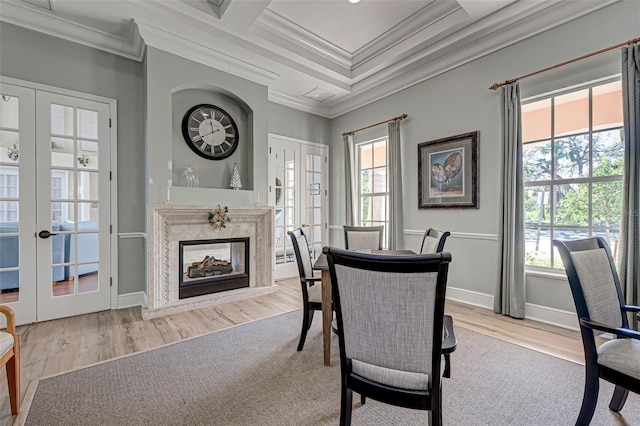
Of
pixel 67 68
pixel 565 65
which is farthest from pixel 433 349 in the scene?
pixel 67 68

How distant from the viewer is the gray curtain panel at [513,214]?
308cm

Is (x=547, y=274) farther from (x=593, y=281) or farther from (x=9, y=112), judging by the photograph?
(x=9, y=112)

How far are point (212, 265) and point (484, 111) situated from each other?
3.98 metres

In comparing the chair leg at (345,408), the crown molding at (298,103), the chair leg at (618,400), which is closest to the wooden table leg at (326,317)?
the chair leg at (345,408)

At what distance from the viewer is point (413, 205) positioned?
4.21 metres

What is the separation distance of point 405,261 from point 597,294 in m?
1.28

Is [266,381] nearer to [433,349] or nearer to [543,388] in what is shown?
[433,349]

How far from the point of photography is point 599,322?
1.44 metres

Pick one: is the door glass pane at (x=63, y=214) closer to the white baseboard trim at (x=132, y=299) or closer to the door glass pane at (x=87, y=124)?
the door glass pane at (x=87, y=124)

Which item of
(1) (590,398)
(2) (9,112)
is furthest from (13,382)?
(1) (590,398)

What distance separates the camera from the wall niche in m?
3.74

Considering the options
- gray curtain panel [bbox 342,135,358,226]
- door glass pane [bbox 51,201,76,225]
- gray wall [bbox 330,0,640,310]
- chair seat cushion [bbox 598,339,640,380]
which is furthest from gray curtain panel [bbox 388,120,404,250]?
door glass pane [bbox 51,201,76,225]

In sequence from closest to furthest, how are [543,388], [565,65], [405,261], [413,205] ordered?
1. [405,261]
2. [543,388]
3. [565,65]
4. [413,205]

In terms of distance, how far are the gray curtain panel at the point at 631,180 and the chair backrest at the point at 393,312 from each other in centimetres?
253
